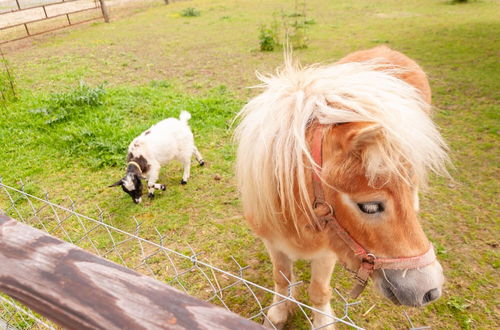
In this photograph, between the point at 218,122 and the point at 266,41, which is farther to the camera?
the point at 266,41

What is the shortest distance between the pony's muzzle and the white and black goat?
290 centimetres

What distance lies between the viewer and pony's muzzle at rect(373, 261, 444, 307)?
1452 millimetres

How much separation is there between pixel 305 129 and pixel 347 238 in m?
0.58

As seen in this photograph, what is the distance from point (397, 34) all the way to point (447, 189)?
25.0 feet

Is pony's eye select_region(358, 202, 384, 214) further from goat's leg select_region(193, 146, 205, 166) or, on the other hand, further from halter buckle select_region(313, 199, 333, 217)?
goat's leg select_region(193, 146, 205, 166)

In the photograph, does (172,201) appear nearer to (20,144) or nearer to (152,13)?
(20,144)

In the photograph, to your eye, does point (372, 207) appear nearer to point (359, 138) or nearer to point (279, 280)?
point (359, 138)

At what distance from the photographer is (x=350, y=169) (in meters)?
1.39

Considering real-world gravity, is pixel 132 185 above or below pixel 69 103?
below

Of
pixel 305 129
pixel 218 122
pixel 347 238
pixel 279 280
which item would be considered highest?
pixel 305 129

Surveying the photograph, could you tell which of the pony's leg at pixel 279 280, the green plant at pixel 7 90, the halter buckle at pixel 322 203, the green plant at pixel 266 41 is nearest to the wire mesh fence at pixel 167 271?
the pony's leg at pixel 279 280

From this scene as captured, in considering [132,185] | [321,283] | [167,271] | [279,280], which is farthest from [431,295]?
[132,185]

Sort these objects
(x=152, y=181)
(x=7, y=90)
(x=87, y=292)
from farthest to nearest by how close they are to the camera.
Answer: (x=7, y=90)
(x=152, y=181)
(x=87, y=292)

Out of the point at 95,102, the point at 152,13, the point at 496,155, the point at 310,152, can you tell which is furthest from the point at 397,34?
the point at 152,13
